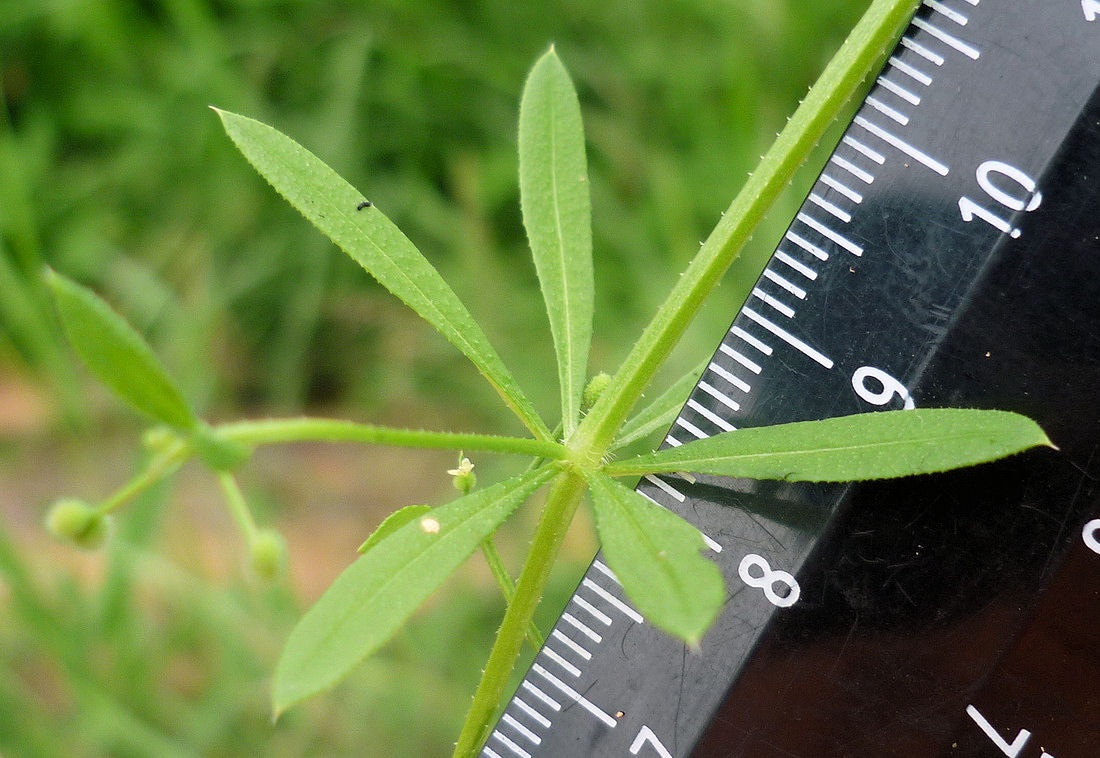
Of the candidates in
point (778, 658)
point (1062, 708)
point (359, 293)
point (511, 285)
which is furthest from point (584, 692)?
point (359, 293)

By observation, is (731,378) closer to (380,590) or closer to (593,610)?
(593,610)

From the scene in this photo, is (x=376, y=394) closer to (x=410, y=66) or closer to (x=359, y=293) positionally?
(x=359, y=293)

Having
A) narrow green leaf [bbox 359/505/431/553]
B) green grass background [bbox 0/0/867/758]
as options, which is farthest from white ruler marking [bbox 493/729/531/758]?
green grass background [bbox 0/0/867/758]

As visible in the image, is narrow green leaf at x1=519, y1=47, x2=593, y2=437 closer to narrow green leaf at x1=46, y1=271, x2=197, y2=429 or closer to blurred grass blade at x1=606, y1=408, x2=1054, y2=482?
blurred grass blade at x1=606, y1=408, x2=1054, y2=482

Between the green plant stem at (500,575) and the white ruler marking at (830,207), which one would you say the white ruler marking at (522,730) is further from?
the white ruler marking at (830,207)

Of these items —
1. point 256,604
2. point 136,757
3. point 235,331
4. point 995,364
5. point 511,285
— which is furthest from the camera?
point 235,331
